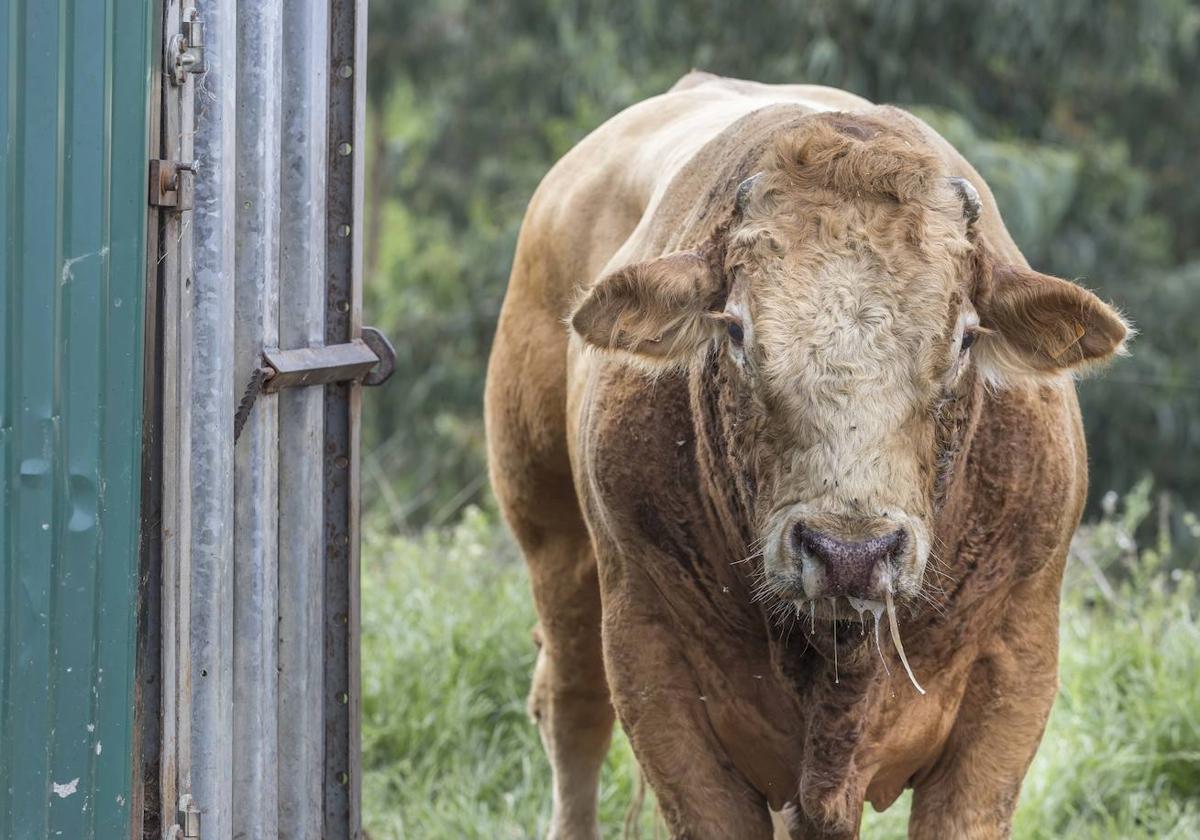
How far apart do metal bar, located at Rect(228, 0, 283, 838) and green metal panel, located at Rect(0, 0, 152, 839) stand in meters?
0.49

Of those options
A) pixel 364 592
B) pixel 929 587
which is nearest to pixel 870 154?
pixel 929 587

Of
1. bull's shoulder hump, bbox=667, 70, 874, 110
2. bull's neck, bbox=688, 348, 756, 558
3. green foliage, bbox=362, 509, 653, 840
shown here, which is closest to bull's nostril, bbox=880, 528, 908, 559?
bull's neck, bbox=688, 348, 756, 558

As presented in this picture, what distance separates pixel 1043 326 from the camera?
343 centimetres

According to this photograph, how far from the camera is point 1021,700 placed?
3770 mm

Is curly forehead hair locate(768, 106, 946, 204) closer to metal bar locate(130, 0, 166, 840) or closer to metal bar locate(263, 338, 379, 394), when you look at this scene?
metal bar locate(263, 338, 379, 394)

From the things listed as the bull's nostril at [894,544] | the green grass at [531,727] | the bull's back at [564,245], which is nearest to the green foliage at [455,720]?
the green grass at [531,727]

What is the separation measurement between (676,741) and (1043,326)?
120 cm

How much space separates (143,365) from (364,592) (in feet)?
11.4

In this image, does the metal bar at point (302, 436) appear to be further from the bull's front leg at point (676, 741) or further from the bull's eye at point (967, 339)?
the bull's eye at point (967, 339)

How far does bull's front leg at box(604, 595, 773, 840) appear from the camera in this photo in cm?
379

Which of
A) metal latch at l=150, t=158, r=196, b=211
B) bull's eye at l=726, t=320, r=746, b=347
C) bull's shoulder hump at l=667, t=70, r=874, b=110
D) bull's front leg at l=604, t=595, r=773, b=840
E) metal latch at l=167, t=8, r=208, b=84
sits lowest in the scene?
bull's front leg at l=604, t=595, r=773, b=840

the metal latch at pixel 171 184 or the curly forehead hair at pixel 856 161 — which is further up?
the curly forehead hair at pixel 856 161

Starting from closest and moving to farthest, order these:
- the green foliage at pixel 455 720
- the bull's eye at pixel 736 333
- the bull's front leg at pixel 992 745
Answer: the bull's eye at pixel 736 333 → the bull's front leg at pixel 992 745 → the green foliage at pixel 455 720

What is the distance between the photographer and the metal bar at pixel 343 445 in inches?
149
